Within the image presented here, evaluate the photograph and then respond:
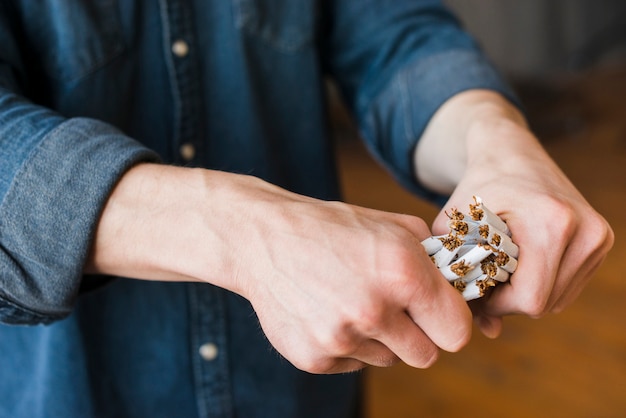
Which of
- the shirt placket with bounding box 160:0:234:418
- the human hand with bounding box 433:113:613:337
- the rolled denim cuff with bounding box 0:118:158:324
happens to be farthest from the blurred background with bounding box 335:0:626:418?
the rolled denim cuff with bounding box 0:118:158:324

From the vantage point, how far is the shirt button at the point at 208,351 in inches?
33.1

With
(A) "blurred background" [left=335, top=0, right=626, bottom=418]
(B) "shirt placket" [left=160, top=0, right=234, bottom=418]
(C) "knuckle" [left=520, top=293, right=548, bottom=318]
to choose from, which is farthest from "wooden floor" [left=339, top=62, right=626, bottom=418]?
(C) "knuckle" [left=520, top=293, right=548, bottom=318]

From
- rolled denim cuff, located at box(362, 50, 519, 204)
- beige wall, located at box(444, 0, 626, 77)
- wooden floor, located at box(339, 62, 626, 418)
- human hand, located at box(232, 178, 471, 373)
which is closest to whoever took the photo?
human hand, located at box(232, 178, 471, 373)

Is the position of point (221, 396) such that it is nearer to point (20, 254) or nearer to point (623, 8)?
point (20, 254)

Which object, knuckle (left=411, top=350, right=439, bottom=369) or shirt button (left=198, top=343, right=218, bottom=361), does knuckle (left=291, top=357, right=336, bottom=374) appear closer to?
knuckle (left=411, top=350, right=439, bottom=369)

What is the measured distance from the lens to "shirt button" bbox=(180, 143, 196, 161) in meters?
0.81

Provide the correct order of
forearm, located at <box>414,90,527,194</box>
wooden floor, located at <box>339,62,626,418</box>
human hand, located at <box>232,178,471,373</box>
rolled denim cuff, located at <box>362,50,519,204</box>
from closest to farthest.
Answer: human hand, located at <box>232,178,471,373</box> < forearm, located at <box>414,90,527,194</box> < rolled denim cuff, located at <box>362,50,519,204</box> < wooden floor, located at <box>339,62,626,418</box>

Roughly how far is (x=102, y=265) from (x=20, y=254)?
0.06 metres

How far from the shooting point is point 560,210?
0.58m

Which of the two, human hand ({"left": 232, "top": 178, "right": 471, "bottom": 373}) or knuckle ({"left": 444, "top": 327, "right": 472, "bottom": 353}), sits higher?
human hand ({"left": 232, "top": 178, "right": 471, "bottom": 373})

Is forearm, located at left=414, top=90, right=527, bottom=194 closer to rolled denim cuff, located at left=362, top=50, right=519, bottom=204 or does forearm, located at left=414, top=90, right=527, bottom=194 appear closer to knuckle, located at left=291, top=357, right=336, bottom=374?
rolled denim cuff, located at left=362, top=50, right=519, bottom=204

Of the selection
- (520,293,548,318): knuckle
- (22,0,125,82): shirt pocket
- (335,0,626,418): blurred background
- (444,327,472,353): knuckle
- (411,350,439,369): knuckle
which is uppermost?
(22,0,125,82): shirt pocket

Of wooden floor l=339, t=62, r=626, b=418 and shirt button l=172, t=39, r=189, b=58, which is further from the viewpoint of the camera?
wooden floor l=339, t=62, r=626, b=418

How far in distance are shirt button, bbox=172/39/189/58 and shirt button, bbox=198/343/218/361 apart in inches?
12.7
